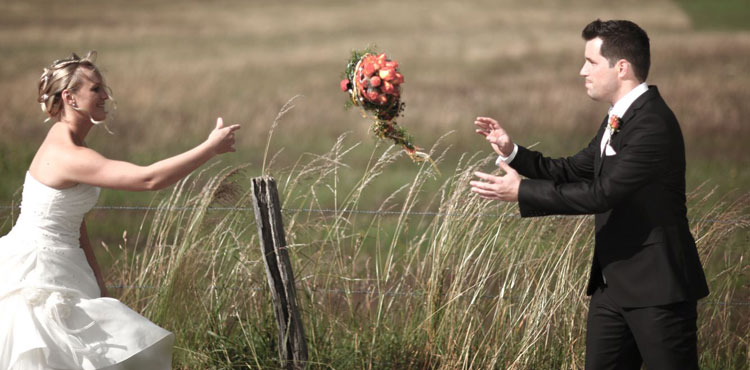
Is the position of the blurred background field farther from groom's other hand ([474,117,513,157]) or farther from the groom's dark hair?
the groom's dark hair

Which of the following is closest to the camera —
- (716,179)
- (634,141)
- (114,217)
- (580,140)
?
(634,141)

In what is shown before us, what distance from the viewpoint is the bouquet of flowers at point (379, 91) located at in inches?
148

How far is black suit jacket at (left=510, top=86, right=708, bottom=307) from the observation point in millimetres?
3109

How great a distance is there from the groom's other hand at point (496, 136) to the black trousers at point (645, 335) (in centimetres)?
68

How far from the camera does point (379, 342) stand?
172 inches

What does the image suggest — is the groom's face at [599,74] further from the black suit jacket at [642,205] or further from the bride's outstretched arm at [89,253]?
the bride's outstretched arm at [89,253]

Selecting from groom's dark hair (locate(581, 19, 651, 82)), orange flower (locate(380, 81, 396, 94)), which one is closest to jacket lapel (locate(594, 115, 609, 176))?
groom's dark hair (locate(581, 19, 651, 82))

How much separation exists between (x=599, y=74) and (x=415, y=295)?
1737mm

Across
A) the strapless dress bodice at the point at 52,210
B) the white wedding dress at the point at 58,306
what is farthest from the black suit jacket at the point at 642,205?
the strapless dress bodice at the point at 52,210

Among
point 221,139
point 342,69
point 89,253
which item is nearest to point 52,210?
point 89,253

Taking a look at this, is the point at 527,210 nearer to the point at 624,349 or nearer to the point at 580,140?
the point at 624,349

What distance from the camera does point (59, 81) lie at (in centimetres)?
335

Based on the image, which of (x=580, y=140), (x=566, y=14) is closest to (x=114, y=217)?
(x=580, y=140)

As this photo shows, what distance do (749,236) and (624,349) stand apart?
1.82m
